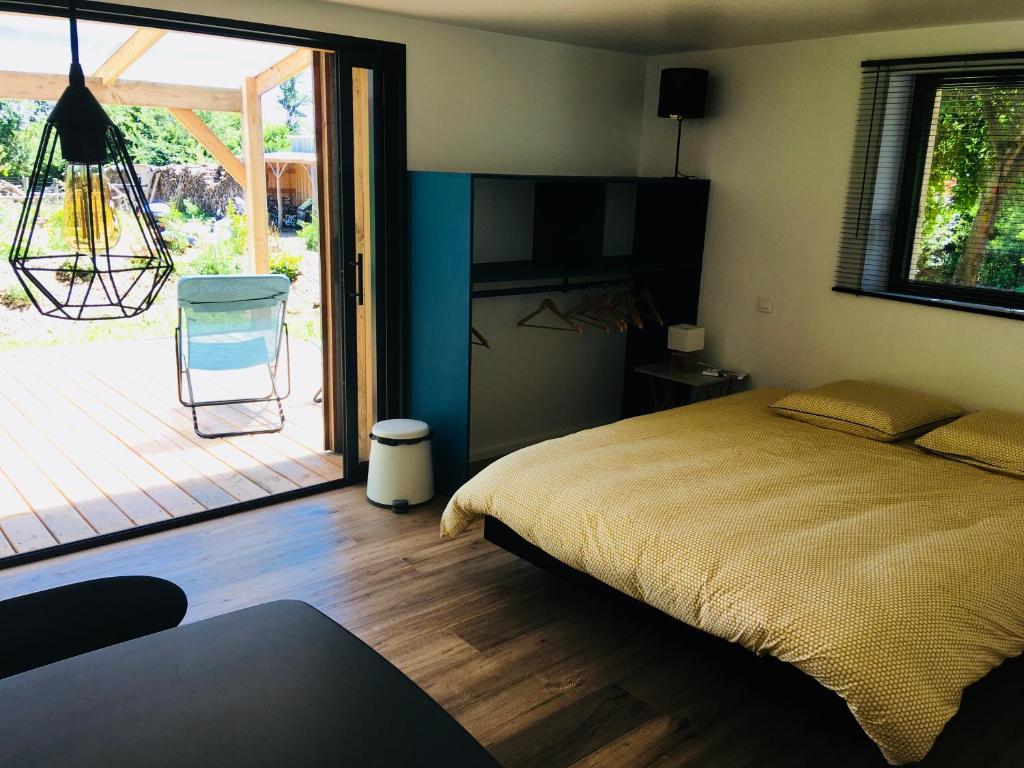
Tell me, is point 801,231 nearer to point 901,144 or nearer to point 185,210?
point 901,144

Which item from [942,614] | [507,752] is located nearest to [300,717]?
[507,752]

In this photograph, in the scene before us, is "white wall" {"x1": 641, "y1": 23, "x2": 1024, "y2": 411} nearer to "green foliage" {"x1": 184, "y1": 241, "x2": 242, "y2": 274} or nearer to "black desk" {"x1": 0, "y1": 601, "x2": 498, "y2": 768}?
"green foliage" {"x1": 184, "y1": 241, "x2": 242, "y2": 274}

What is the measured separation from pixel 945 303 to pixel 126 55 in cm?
387

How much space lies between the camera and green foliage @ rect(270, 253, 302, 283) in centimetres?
500

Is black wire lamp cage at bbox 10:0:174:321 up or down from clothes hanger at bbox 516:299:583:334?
up

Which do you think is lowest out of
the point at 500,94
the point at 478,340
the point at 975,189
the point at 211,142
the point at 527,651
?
the point at 527,651

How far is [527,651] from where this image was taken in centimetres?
276

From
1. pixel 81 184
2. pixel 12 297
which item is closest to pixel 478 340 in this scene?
pixel 12 297

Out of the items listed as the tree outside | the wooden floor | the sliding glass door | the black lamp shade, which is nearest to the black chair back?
the wooden floor

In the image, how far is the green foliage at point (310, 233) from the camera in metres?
4.26

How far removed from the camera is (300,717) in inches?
52.3

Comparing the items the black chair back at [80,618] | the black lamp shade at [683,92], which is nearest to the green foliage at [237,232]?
the black lamp shade at [683,92]

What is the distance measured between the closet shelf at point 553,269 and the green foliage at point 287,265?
4.42 feet

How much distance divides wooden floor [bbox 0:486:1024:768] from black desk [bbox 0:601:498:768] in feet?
3.26
